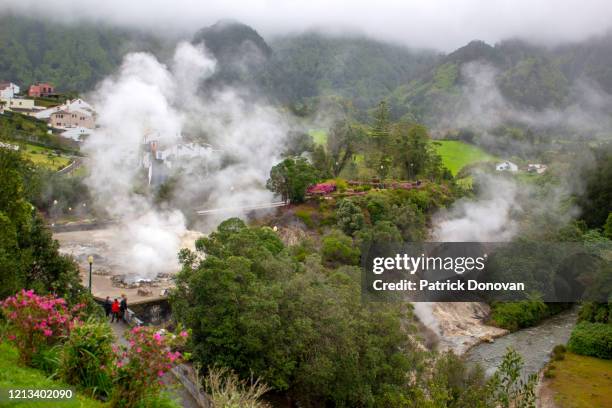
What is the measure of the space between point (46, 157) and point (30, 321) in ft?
121

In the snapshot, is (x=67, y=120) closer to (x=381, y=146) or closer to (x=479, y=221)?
(x=381, y=146)

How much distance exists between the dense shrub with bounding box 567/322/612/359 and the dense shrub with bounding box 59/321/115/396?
74.8 ft

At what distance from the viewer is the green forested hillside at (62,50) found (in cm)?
7262

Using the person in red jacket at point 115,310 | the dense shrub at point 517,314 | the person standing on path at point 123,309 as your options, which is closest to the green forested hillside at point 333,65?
the dense shrub at point 517,314

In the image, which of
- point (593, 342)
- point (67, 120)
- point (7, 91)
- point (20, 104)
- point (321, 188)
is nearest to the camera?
point (593, 342)

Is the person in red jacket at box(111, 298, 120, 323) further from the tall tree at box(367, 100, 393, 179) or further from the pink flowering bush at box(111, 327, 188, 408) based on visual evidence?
the tall tree at box(367, 100, 393, 179)

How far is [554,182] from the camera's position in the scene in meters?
46.6

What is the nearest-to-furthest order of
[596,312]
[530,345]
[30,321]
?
[30,321], [530,345], [596,312]

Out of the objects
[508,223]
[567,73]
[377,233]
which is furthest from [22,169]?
[567,73]

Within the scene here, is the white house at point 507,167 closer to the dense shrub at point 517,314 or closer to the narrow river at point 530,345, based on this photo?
the narrow river at point 530,345

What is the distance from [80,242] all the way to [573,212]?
33.1 metres

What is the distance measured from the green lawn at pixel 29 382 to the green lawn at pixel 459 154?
5032cm

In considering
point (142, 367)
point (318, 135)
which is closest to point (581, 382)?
point (142, 367)

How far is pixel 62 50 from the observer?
251 feet
